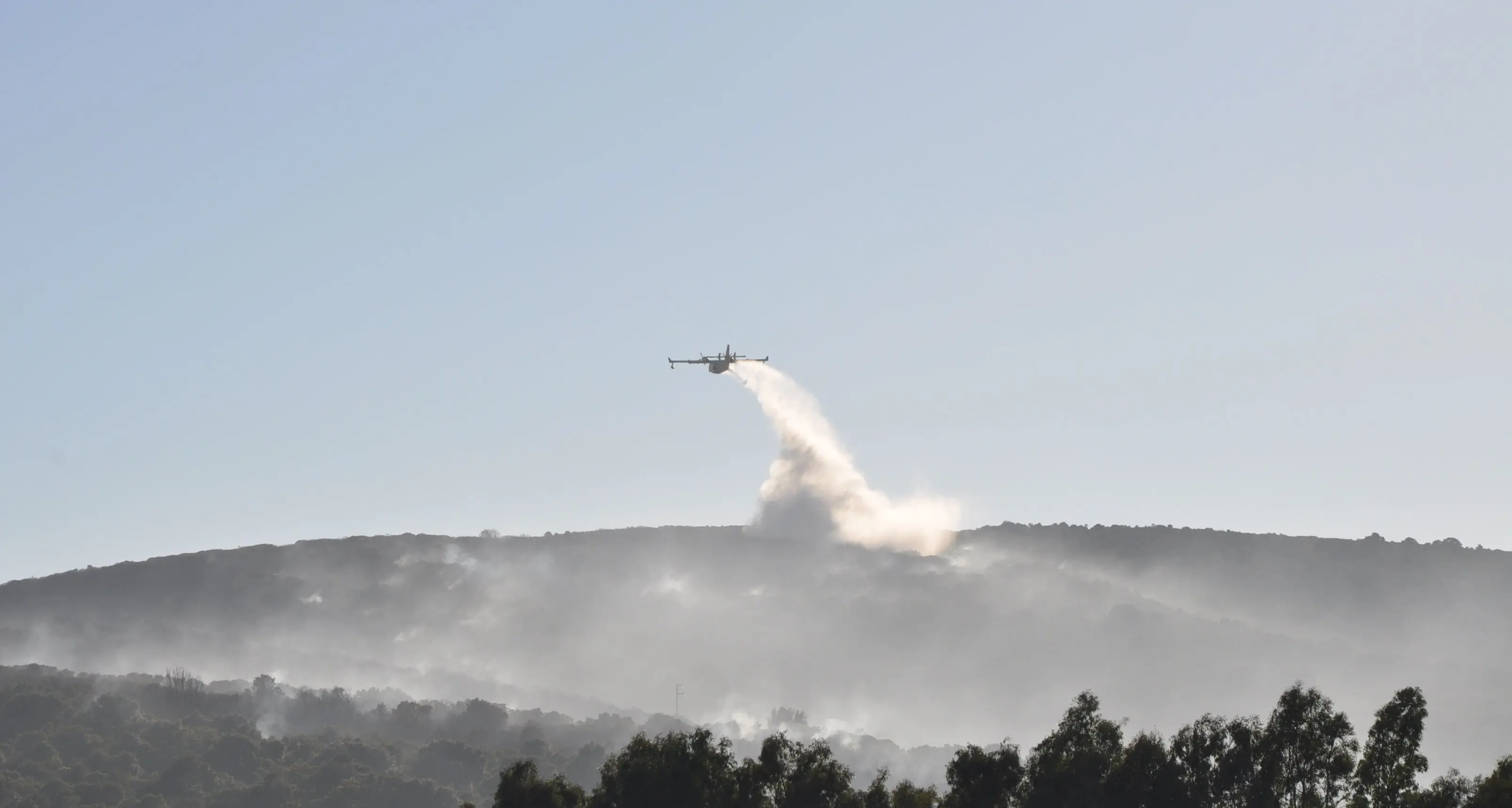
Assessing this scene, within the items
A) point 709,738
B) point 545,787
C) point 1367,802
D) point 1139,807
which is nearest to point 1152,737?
point 1139,807

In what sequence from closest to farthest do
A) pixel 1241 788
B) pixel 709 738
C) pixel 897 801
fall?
pixel 1241 788 < pixel 897 801 < pixel 709 738

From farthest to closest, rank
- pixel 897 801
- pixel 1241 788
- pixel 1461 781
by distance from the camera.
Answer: pixel 897 801 < pixel 1241 788 < pixel 1461 781

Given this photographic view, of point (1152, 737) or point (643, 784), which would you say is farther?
point (643, 784)

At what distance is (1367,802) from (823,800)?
4339 cm

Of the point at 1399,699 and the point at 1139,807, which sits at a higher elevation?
the point at 1399,699

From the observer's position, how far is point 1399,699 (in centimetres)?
→ 11619

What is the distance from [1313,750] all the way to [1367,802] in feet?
18.3

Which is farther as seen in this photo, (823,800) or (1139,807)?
→ (823,800)

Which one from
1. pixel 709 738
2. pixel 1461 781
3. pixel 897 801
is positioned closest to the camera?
pixel 1461 781

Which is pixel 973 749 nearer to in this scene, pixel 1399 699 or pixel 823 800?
pixel 823 800

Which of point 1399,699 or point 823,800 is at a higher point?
point 1399,699

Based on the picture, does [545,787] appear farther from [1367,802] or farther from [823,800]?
[1367,802]

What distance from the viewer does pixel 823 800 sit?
133 metres

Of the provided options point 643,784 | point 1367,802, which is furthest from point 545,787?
point 1367,802
